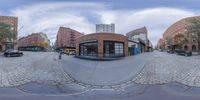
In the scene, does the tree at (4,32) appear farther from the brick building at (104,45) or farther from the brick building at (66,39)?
the brick building at (66,39)

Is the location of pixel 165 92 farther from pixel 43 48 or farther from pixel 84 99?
pixel 43 48

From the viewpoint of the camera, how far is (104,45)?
27.9 metres

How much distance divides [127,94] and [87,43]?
23981 millimetres

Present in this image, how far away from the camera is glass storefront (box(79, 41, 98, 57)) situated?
2789 centimetres

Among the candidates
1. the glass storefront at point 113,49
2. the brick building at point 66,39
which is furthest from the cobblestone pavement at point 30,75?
the brick building at point 66,39

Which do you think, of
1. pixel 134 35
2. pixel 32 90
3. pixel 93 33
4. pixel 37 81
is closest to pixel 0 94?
pixel 32 90

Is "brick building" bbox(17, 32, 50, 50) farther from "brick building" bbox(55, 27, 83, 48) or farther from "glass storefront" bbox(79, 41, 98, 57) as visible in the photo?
"glass storefront" bbox(79, 41, 98, 57)

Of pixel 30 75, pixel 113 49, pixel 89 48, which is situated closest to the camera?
pixel 30 75

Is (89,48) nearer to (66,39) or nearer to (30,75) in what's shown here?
(30,75)

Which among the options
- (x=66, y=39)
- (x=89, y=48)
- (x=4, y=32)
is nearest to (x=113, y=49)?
(x=89, y=48)

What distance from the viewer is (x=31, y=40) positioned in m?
92.4

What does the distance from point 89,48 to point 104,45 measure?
3.10 m

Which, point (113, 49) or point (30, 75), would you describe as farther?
point (113, 49)

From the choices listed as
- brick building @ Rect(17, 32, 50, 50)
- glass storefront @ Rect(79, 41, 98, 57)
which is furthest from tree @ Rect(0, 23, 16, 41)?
brick building @ Rect(17, 32, 50, 50)
